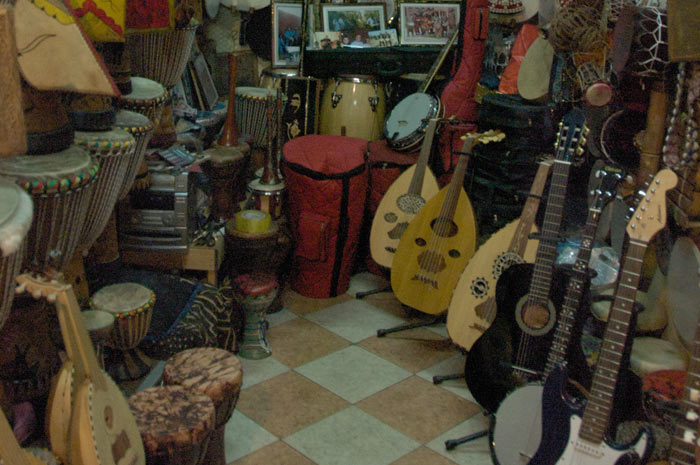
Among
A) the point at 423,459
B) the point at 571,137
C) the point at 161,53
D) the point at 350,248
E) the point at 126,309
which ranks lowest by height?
the point at 423,459

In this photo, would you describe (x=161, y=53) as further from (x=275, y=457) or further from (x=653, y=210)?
(x=653, y=210)

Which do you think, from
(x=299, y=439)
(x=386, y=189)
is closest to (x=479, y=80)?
(x=386, y=189)

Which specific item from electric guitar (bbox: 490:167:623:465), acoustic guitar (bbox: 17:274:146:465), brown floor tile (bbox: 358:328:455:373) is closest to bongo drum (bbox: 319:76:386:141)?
brown floor tile (bbox: 358:328:455:373)

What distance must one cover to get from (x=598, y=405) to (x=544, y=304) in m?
0.57

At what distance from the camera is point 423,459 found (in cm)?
263

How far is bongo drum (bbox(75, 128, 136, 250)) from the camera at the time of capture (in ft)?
7.30

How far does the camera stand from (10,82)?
1534 mm

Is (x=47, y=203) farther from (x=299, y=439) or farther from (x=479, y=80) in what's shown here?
(x=479, y=80)

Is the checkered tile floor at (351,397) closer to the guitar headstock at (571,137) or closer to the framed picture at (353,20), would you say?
the guitar headstock at (571,137)

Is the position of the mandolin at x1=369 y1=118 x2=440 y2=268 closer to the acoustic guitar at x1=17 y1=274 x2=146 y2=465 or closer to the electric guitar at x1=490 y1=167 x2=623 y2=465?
the electric guitar at x1=490 y1=167 x2=623 y2=465

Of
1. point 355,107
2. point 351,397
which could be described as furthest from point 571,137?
point 355,107

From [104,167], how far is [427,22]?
3.54m

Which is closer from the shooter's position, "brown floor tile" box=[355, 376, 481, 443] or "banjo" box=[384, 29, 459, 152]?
"brown floor tile" box=[355, 376, 481, 443]

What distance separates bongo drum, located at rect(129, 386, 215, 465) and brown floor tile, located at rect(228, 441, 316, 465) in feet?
1.51
